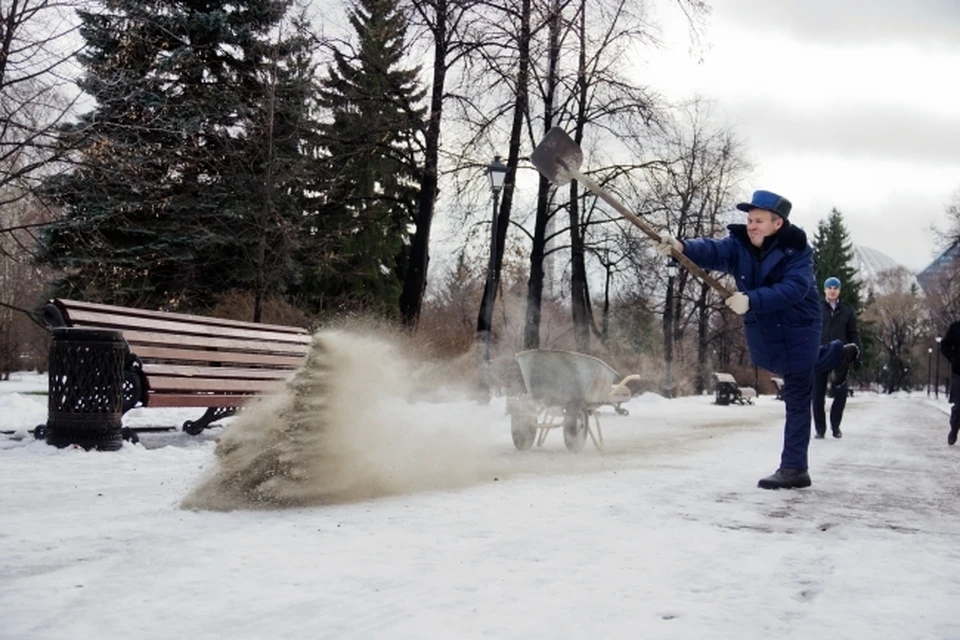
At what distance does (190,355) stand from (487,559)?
6.30 metres

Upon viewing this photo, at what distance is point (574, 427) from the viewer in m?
9.60

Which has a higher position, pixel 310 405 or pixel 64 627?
pixel 310 405

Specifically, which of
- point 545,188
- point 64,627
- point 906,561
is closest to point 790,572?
point 906,561

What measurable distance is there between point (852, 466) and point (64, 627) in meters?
7.92

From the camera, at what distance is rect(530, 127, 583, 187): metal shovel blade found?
8.16 meters

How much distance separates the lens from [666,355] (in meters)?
39.0

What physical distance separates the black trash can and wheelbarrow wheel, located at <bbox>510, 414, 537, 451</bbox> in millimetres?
4138

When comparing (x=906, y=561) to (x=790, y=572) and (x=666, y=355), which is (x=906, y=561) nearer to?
(x=790, y=572)

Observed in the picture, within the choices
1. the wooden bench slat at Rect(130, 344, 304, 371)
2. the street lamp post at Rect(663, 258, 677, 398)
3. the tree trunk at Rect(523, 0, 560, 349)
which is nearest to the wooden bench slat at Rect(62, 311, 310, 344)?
the wooden bench slat at Rect(130, 344, 304, 371)

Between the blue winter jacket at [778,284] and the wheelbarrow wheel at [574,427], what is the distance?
9.35 feet

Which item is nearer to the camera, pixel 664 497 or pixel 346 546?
pixel 346 546

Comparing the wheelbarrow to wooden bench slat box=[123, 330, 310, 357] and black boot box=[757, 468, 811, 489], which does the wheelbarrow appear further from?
black boot box=[757, 468, 811, 489]

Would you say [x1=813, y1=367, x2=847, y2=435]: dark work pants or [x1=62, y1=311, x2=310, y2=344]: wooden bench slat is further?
[x1=813, y1=367, x2=847, y2=435]: dark work pants

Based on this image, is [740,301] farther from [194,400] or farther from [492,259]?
[492,259]
